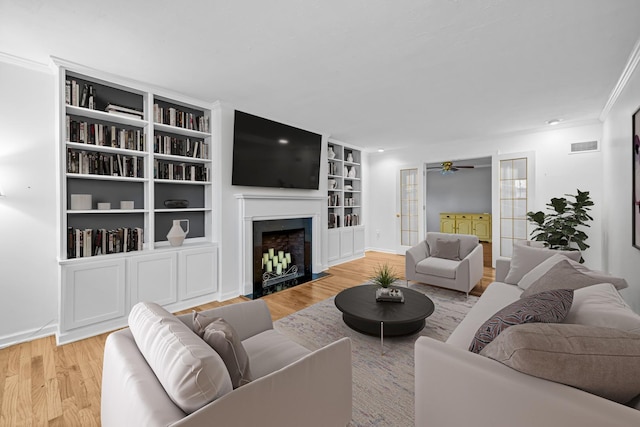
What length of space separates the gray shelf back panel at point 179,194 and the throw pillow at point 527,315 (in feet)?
11.6

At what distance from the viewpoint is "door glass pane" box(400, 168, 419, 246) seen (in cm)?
652

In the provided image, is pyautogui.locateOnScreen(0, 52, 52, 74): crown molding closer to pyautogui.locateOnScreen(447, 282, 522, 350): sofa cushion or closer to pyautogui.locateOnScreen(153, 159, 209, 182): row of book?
pyautogui.locateOnScreen(153, 159, 209, 182): row of book

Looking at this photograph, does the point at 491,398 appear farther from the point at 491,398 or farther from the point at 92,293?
the point at 92,293

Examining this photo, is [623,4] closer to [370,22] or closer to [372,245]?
[370,22]

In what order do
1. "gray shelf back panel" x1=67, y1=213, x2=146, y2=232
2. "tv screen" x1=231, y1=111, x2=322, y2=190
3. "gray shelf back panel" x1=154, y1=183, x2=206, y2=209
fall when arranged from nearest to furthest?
1. "gray shelf back panel" x1=67, y1=213, x2=146, y2=232
2. "gray shelf back panel" x1=154, y1=183, x2=206, y2=209
3. "tv screen" x1=231, y1=111, x2=322, y2=190

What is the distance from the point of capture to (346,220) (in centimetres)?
627

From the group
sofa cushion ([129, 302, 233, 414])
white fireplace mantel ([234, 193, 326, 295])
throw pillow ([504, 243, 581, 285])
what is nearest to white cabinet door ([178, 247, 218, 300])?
white fireplace mantel ([234, 193, 326, 295])

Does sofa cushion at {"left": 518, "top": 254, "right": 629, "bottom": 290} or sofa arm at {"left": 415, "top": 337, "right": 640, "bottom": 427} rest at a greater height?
sofa cushion at {"left": 518, "top": 254, "right": 629, "bottom": 290}

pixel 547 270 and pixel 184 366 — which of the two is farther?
pixel 547 270

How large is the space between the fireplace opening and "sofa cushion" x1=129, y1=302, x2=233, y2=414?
279 cm

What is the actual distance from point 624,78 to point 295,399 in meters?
4.19

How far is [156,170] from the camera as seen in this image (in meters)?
3.32

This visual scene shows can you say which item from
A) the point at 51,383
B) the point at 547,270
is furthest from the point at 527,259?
the point at 51,383

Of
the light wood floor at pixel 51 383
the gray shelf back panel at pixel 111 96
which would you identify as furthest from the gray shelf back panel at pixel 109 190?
the light wood floor at pixel 51 383
